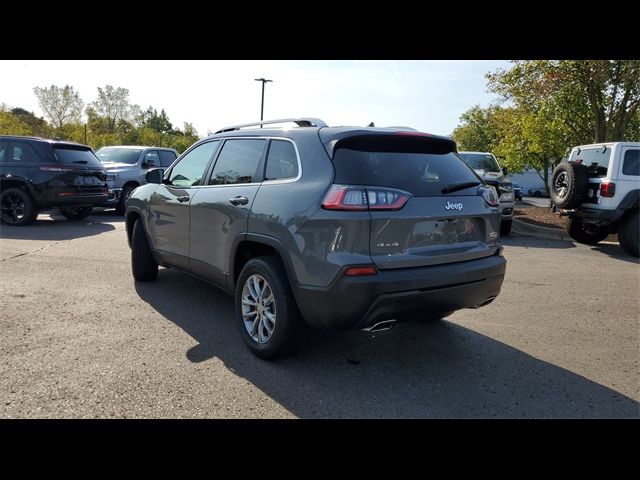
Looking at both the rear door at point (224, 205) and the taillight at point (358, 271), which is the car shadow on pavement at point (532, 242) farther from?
the taillight at point (358, 271)

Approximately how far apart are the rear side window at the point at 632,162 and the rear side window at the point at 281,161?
7.47m

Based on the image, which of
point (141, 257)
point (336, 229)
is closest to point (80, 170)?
point (141, 257)

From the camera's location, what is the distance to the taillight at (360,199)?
294 centimetres

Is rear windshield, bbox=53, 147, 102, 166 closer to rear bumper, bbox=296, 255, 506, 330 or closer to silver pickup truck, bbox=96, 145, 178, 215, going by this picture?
silver pickup truck, bbox=96, 145, 178, 215

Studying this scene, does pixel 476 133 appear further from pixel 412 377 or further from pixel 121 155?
pixel 412 377

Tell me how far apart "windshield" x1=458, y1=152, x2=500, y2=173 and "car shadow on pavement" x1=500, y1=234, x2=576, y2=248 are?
229cm

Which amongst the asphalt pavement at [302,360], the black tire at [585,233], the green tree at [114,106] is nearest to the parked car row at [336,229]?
the asphalt pavement at [302,360]

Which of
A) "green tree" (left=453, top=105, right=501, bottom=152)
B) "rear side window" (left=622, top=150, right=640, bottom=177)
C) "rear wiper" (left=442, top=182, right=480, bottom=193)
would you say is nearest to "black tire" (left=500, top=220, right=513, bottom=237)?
"rear side window" (left=622, top=150, right=640, bottom=177)

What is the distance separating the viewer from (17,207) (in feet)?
33.6

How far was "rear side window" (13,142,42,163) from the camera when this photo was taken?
10.2 meters

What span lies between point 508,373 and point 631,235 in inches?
252

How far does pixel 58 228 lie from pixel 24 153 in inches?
72.2
